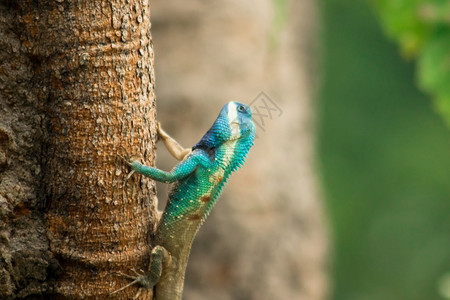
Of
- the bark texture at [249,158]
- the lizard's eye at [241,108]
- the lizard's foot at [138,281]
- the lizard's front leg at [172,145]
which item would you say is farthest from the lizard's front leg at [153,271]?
the bark texture at [249,158]

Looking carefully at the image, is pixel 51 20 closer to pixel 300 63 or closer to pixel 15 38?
pixel 15 38

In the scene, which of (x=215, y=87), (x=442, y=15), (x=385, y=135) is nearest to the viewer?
(x=442, y=15)

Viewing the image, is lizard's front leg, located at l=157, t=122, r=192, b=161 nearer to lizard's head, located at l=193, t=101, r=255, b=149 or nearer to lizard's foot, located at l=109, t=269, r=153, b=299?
lizard's head, located at l=193, t=101, r=255, b=149

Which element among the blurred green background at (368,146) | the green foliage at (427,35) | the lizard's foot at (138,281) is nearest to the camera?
the lizard's foot at (138,281)

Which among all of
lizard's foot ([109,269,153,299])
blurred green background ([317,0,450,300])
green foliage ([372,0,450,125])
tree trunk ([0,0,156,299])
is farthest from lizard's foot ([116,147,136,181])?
blurred green background ([317,0,450,300])

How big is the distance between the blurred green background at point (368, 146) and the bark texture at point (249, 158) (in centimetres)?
828

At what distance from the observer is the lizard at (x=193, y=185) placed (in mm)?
2764

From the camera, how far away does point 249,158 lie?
19.5 feet

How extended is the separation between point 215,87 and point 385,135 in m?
10.3

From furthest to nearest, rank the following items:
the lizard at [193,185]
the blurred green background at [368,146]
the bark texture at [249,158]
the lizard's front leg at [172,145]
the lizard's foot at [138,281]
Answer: the blurred green background at [368,146] < the bark texture at [249,158] < the lizard's front leg at [172,145] < the lizard at [193,185] < the lizard's foot at [138,281]

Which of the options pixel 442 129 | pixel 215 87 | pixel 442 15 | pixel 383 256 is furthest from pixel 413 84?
pixel 442 15

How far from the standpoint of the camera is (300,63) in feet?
24.0

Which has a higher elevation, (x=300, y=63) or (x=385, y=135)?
(x=300, y=63)

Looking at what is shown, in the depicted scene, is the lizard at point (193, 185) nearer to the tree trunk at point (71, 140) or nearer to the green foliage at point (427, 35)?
the tree trunk at point (71, 140)
